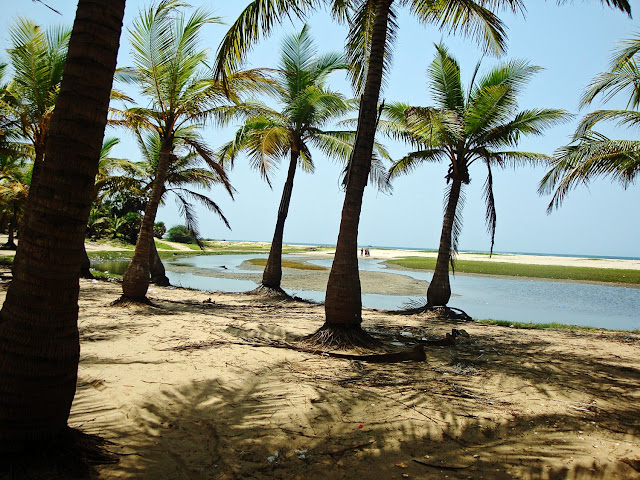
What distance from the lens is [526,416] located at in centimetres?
384

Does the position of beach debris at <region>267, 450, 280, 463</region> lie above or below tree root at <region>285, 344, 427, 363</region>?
below

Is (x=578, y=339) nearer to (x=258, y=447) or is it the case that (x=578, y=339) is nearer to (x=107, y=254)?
(x=258, y=447)

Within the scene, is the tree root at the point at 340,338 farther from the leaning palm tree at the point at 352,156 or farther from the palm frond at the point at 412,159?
the palm frond at the point at 412,159

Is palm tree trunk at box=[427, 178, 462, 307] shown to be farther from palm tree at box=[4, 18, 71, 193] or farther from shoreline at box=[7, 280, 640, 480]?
palm tree at box=[4, 18, 71, 193]

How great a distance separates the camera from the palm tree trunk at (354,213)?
253 inches

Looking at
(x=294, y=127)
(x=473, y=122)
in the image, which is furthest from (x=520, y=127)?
(x=294, y=127)

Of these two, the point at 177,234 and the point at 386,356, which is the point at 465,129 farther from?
the point at 177,234

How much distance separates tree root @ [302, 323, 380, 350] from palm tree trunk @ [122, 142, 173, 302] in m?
4.99

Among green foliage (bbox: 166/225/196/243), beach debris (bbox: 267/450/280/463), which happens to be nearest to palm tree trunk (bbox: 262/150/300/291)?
beach debris (bbox: 267/450/280/463)

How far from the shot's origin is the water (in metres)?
13.9

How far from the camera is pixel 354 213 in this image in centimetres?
656

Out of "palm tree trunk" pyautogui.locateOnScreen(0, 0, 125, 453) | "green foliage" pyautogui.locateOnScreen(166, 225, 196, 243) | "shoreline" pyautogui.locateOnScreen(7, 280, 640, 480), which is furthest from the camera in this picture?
"green foliage" pyautogui.locateOnScreen(166, 225, 196, 243)

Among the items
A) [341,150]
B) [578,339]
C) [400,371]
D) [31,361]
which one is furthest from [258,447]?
[341,150]

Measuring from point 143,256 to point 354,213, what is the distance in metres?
5.77
